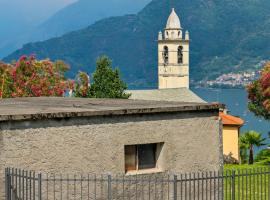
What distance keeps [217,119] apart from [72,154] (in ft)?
14.7

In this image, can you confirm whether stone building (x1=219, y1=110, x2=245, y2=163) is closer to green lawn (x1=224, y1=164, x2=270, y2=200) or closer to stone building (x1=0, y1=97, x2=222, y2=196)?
green lawn (x1=224, y1=164, x2=270, y2=200)

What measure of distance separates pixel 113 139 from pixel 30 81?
35.1 metres

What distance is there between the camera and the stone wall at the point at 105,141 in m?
16.3

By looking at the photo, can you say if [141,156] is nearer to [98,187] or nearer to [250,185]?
A: [98,187]

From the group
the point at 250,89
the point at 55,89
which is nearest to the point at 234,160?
the point at 55,89

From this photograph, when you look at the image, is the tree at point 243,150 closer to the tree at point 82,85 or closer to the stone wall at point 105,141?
the tree at point 82,85

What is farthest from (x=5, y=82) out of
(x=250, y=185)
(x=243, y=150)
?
(x=250, y=185)

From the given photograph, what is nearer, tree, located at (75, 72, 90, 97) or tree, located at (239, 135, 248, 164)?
tree, located at (75, 72, 90, 97)

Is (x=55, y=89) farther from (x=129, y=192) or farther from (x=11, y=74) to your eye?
(x=129, y=192)

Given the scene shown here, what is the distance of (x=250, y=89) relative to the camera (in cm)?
7712

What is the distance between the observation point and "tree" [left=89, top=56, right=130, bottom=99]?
194ft

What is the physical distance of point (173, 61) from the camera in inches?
4906

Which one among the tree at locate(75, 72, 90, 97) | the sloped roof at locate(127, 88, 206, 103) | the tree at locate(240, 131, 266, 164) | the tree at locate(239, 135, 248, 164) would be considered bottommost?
the tree at locate(239, 135, 248, 164)

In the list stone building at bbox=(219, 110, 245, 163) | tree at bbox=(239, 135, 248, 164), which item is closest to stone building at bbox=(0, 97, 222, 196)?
stone building at bbox=(219, 110, 245, 163)
